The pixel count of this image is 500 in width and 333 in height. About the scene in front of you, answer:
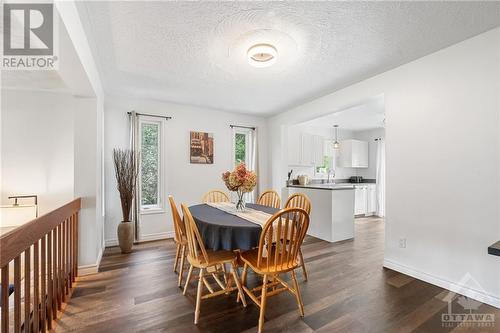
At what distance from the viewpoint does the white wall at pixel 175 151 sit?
12.6 ft

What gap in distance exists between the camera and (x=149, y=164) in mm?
4203

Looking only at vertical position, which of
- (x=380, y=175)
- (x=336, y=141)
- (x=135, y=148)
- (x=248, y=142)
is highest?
(x=336, y=141)

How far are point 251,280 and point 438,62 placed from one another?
3.15 m

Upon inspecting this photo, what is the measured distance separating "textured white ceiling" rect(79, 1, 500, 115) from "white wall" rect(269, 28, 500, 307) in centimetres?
27

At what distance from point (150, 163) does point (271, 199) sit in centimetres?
237

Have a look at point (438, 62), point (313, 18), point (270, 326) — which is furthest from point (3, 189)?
point (438, 62)

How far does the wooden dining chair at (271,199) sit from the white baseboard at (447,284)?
1.57m

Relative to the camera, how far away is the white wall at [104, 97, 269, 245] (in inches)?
151

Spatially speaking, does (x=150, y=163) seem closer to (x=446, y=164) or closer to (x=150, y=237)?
(x=150, y=237)

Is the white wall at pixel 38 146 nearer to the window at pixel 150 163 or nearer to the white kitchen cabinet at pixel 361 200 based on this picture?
the window at pixel 150 163

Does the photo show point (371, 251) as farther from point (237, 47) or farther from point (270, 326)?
point (237, 47)

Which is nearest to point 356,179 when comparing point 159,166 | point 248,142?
point 248,142

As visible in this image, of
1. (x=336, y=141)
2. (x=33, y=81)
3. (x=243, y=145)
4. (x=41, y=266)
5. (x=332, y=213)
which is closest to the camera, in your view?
(x=41, y=266)

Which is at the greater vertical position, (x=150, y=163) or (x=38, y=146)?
(x=38, y=146)
